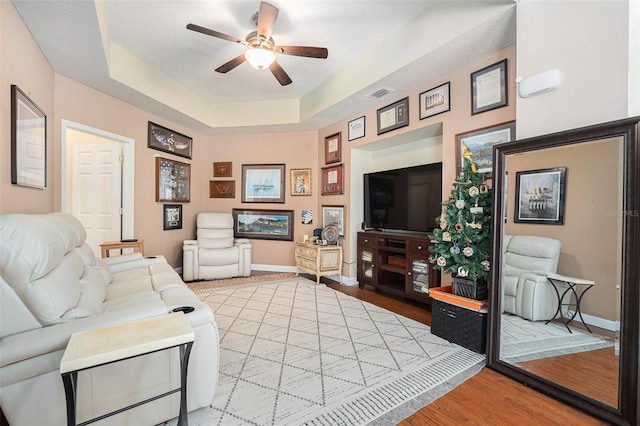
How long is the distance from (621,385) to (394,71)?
2.99m

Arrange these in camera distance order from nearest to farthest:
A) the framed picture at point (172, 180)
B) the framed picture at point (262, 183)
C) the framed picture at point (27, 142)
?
the framed picture at point (27, 142) < the framed picture at point (172, 180) < the framed picture at point (262, 183)

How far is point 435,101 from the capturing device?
Result: 317 centimetres

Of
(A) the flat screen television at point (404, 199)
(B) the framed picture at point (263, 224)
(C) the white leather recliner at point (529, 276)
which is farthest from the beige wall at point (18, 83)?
(A) the flat screen television at point (404, 199)

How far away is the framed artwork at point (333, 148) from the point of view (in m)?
4.69

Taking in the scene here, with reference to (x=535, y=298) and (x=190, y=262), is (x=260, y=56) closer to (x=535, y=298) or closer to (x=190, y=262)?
(x=535, y=298)

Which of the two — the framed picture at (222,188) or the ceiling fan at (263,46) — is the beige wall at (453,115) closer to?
the ceiling fan at (263,46)

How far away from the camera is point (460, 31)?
2.41m

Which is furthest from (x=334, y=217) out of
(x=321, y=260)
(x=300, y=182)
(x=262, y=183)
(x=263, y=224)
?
(x=262, y=183)

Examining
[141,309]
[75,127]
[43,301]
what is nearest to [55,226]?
[43,301]

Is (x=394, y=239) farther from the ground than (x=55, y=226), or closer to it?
closer to it

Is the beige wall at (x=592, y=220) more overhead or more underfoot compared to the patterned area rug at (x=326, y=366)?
more overhead

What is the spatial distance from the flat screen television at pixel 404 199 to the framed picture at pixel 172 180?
3.18 metres

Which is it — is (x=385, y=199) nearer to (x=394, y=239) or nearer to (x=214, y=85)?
(x=394, y=239)

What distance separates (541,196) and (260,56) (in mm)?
2557
